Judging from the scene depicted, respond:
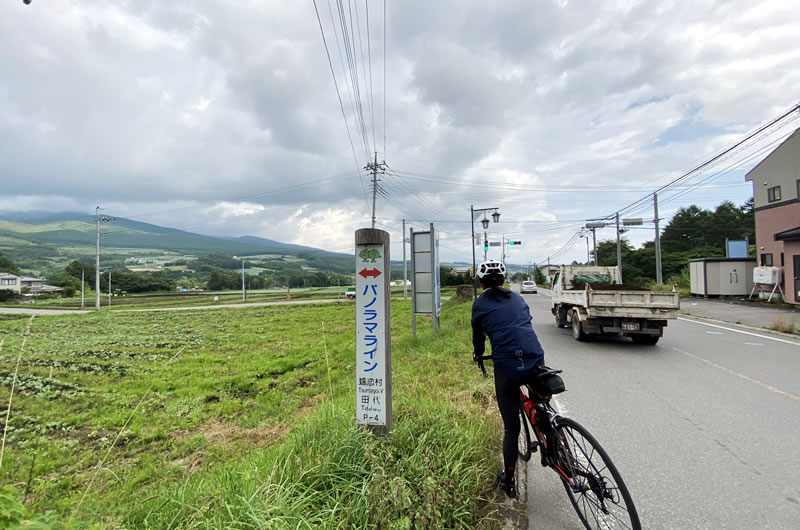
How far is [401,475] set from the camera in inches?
102

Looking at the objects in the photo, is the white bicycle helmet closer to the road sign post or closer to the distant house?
the road sign post

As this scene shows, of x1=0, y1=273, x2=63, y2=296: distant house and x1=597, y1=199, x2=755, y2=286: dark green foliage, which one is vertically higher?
x1=597, y1=199, x2=755, y2=286: dark green foliage

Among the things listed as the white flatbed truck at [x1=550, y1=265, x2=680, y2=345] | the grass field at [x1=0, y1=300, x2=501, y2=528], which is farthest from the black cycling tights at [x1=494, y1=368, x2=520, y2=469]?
the white flatbed truck at [x1=550, y1=265, x2=680, y2=345]

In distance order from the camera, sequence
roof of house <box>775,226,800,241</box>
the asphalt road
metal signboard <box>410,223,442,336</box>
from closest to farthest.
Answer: the asphalt road < metal signboard <box>410,223,442,336</box> < roof of house <box>775,226,800,241</box>

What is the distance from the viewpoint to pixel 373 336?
10.2ft

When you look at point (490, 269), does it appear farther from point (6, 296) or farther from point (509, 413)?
point (6, 296)

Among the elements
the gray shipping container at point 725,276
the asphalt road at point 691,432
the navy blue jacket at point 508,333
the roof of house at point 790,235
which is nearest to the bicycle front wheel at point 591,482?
the asphalt road at point 691,432

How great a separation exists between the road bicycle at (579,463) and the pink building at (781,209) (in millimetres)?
22621

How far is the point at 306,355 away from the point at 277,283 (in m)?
93.1

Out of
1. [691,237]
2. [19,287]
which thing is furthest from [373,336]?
[19,287]

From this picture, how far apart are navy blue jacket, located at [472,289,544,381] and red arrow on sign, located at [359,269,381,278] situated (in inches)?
33.7

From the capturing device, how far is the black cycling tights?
9.28 ft

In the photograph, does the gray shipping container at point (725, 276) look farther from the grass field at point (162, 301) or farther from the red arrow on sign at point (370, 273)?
→ the red arrow on sign at point (370, 273)

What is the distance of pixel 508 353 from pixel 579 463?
84 centimetres
